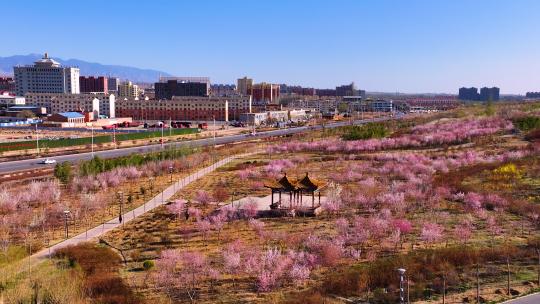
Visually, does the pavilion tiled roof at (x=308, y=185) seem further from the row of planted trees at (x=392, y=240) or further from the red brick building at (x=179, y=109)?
the red brick building at (x=179, y=109)

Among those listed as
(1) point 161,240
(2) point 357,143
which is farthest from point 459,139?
(1) point 161,240

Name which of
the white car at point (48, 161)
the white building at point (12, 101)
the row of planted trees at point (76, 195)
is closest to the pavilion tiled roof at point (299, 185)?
the row of planted trees at point (76, 195)

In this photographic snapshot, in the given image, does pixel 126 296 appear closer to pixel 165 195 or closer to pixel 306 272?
pixel 306 272

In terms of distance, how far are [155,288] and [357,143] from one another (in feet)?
166

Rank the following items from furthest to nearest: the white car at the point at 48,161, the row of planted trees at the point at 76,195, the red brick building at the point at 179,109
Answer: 1. the red brick building at the point at 179,109
2. the white car at the point at 48,161
3. the row of planted trees at the point at 76,195

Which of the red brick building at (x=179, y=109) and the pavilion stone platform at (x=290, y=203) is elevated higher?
the red brick building at (x=179, y=109)

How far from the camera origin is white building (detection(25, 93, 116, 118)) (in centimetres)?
Answer: 14475

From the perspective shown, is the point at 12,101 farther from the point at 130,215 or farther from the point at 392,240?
the point at 392,240

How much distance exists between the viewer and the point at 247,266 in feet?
70.7

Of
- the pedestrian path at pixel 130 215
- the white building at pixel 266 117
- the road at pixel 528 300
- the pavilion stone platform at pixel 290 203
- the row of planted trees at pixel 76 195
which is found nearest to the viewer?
the road at pixel 528 300

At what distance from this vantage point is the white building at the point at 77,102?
5699 inches

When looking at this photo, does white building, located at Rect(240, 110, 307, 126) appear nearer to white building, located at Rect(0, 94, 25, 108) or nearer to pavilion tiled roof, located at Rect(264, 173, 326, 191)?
white building, located at Rect(0, 94, 25, 108)

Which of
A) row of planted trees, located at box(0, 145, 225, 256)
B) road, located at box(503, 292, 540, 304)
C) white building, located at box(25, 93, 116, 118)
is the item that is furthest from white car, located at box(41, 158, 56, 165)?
white building, located at box(25, 93, 116, 118)

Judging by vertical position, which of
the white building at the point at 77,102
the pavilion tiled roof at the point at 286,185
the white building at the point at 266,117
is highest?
the white building at the point at 77,102
